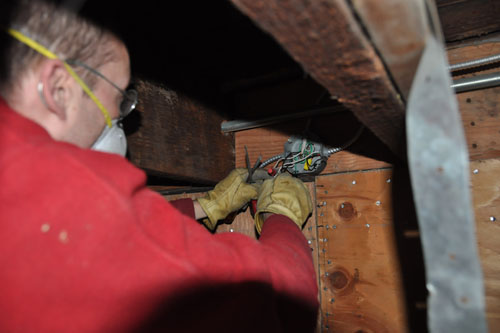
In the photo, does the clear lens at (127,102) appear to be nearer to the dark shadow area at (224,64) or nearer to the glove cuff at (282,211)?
the dark shadow area at (224,64)

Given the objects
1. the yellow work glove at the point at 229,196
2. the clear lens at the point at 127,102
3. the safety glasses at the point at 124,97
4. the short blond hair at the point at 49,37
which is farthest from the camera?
the yellow work glove at the point at 229,196

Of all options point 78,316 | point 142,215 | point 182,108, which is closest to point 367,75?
point 142,215

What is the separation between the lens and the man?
0.52m

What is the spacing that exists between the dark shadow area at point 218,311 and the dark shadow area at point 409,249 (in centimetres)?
47

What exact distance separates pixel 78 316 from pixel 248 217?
2.97 ft

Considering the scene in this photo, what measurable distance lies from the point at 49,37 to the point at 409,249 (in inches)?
41.2

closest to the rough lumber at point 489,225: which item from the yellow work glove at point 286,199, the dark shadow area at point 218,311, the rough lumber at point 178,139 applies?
the yellow work glove at point 286,199

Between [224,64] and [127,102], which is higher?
[224,64]

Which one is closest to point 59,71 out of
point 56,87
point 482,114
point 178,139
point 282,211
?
point 56,87

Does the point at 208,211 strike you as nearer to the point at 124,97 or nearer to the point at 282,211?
the point at 282,211

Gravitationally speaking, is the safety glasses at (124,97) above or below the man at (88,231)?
above

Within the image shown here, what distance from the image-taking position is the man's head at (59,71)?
A: 2.10ft

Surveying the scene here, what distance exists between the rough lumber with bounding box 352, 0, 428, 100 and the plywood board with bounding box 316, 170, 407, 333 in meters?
0.67

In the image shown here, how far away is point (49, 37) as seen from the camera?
0.66 meters
